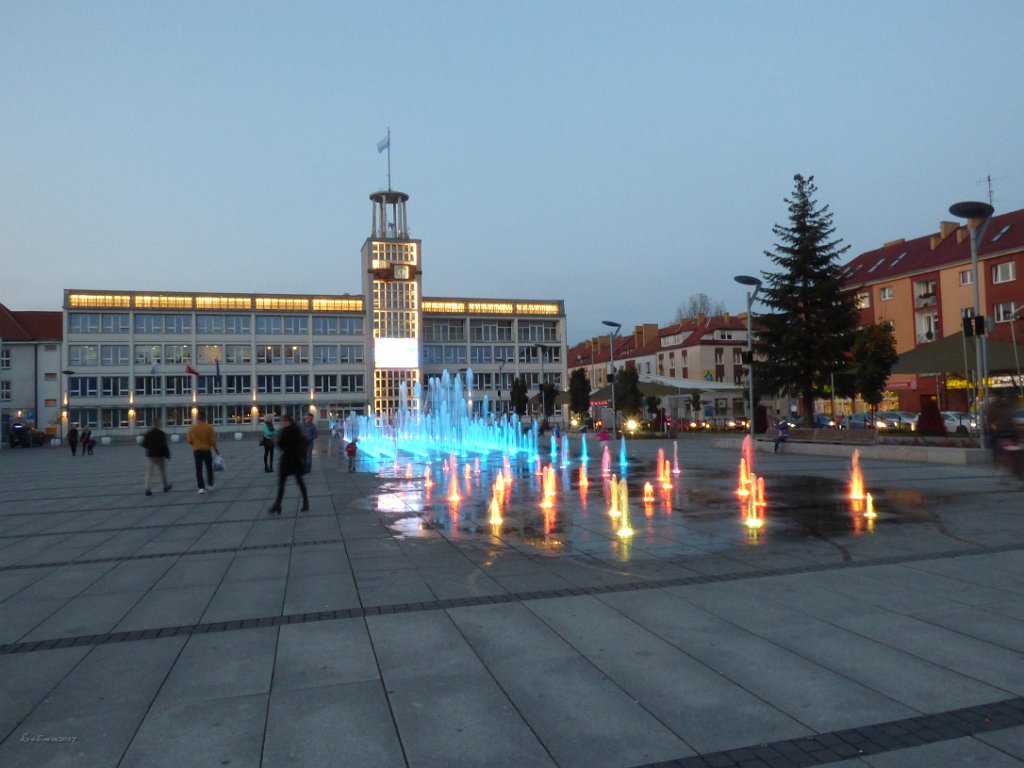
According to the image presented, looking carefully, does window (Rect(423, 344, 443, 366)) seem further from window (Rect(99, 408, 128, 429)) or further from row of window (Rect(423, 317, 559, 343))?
window (Rect(99, 408, 128, 429))

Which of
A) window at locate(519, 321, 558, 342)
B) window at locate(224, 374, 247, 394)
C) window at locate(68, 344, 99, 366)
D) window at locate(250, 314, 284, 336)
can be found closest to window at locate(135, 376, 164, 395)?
window at locate(68, 344, 99, 366)

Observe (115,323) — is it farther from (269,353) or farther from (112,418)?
(269,353)

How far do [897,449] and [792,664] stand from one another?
1909cm

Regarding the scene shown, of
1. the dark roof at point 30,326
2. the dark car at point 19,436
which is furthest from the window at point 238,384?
the dark car at point 19,436

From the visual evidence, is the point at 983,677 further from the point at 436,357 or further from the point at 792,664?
the point at 436,357

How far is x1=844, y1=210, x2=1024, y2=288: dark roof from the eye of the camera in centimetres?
4734

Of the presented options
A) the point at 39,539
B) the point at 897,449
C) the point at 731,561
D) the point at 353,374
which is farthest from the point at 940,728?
the point at 353,374

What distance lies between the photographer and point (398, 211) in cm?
9100

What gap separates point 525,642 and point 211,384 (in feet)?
266

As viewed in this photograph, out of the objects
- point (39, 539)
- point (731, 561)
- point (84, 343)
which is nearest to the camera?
point (731, 561)

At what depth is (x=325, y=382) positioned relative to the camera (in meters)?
A: 84.4

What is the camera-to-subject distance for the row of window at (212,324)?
254ft

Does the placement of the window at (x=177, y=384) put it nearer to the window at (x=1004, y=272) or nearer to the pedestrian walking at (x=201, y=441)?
the pedestrian walking at (x=201, y=441)

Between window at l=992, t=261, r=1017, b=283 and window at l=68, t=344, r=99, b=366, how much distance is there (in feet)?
260
